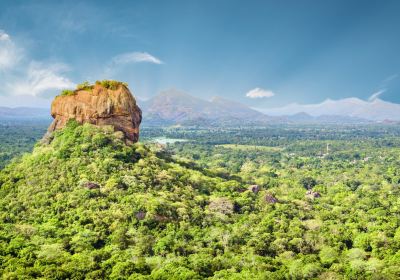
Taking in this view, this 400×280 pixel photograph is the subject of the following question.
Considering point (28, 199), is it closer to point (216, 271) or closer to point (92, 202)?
point (92, 202)

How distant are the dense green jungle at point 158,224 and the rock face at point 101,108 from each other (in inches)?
68.0

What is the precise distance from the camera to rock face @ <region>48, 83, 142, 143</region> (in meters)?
53.2

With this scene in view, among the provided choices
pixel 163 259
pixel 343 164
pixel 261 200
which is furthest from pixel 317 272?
pixel 343 164

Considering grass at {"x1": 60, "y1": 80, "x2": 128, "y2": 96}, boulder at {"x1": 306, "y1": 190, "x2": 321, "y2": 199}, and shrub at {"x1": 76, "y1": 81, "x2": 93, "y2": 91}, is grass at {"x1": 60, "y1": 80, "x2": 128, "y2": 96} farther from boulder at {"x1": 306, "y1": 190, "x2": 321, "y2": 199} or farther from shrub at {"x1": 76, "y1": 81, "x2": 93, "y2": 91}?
boulder at {"x1": 306, "y1": 190, "x2": 321, "y2": 199}

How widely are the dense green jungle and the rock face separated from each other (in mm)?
1727

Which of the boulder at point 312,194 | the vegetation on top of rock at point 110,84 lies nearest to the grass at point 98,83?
the vegetation on top of rock at point 110,84

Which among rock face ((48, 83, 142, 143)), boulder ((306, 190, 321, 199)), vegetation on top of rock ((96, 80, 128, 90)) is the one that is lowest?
boulder ((306, 190, 321, 199))

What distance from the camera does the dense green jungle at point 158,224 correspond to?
32.3 metres

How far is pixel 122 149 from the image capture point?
5075cm

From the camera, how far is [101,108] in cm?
5312

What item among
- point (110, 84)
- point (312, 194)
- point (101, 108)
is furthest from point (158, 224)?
point (312, 194)

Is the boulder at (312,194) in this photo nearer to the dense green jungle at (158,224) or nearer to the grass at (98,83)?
the dense green jungle at (158,224)

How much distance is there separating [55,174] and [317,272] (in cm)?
2854

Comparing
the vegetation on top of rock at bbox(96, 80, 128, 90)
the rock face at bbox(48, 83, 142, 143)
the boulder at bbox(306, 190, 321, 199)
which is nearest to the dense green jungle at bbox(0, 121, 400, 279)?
the rock face at bbox(48, 83, 142, 143)
